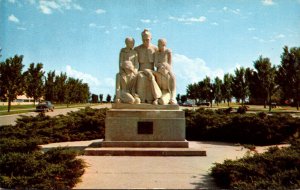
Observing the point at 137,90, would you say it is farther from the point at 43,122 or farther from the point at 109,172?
the point at 43,122

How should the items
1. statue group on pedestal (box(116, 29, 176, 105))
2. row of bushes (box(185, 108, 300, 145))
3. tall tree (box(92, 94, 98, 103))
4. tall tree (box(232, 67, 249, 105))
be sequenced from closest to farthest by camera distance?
statue group on pedestal (box(116, 29, 176, 105)), row of bushes (box(185, 108, 300, 145)), tall tree (box(232, 67, 249, 105)), tall tree (box(92, 94, 98, 103))

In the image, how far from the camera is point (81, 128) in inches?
501

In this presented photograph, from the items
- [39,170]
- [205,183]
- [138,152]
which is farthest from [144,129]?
[39,170]

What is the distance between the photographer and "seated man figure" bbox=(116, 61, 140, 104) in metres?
9.49

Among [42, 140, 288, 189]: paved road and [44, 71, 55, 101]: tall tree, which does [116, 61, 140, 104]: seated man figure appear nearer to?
[42, 140, 288, 189]: paved road

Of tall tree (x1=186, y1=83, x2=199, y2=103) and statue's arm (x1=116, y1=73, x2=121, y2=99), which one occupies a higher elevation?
tall tree (x1=186, y1=83, x2=199, y2=103)

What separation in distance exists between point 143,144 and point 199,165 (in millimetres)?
2133

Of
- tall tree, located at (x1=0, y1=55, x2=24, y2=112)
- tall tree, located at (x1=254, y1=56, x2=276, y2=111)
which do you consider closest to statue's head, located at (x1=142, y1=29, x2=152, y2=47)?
tall tree, located at (x1=0, y1=55, x2=24, y2=112)

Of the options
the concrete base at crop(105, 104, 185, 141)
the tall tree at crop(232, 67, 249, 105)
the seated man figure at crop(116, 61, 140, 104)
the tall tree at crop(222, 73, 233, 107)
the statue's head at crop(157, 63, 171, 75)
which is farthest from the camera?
the tall tree at crop(222, 73, 233, 107)

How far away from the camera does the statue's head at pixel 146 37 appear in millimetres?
10039

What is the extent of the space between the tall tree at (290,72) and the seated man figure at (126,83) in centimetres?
3162

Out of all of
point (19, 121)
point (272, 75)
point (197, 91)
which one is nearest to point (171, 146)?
point (19, 121)

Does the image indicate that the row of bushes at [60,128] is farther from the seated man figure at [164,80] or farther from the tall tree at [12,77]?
the tall tree at [12,77]

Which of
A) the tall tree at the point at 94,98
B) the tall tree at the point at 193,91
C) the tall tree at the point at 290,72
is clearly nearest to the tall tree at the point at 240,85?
the tall tree at the point at 290,72
